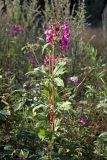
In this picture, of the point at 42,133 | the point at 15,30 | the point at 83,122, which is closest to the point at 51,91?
the point at 42,133

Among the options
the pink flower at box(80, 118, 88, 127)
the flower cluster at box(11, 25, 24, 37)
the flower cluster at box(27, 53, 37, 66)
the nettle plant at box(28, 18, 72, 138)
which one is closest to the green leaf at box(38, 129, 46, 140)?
the nettle plant at box(28, 18, 72, 138)

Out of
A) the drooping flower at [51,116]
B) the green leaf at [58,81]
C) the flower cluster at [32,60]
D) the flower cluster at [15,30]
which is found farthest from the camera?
the flower cluster at [15,30]

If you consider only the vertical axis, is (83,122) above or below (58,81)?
below

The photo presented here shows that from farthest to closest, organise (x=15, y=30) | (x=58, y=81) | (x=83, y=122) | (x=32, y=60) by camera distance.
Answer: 1. (x=15, y=30)
2. (x=32, y=60)
3. (x=83, y=122)
4. (x=58, y=81)

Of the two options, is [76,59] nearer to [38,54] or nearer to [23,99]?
[38,54]

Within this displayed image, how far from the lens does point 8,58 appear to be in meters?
5.46

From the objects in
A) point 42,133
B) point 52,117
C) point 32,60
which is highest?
point 32,60

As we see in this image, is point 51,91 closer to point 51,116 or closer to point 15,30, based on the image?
point 51,116

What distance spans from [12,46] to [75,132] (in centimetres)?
279

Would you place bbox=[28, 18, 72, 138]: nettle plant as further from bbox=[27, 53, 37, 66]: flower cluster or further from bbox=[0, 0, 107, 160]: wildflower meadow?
bbox=[27, 53, 37, 66]: flower cluster

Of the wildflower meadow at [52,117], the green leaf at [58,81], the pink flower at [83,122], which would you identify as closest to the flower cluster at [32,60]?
the wildflower meadow at [52,117]

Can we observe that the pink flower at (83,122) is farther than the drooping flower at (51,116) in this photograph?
Yes

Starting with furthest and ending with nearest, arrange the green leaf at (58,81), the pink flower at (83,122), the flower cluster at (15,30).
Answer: the flower cluster at (15,30), the pink flower at (83,122), the green leaf at (58,81)

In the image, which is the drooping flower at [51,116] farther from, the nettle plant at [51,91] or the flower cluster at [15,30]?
the flower cluster at [15,30]
